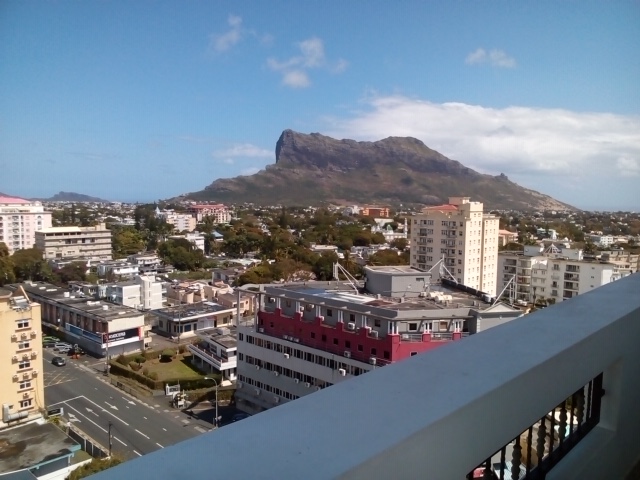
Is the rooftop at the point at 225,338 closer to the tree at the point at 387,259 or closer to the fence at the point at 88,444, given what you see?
the fence at the point at 88,444

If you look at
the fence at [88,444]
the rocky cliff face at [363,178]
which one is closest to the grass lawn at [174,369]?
the fence at [88,444]

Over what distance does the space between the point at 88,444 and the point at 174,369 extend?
3857mm

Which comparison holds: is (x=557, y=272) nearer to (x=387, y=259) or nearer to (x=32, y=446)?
(x=387, y=259)

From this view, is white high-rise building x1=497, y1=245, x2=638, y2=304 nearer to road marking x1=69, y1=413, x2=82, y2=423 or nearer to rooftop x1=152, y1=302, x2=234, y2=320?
rooftop x1=152, y1=302, x2=234, y2=320

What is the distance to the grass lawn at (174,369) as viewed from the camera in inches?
233

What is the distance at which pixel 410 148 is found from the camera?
32781 mm

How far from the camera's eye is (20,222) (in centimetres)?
1272

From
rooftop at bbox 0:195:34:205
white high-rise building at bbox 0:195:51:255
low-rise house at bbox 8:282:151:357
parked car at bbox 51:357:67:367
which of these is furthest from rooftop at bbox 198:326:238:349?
white high-rise building at bbox 0:195:51:255

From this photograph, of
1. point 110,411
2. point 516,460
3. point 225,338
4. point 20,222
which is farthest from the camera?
point 20,222

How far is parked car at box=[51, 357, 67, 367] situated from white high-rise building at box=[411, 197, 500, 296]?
22.8 ft

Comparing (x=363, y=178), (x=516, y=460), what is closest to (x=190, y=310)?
(x=516, y=460)

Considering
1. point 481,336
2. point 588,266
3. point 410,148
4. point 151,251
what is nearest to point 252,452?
point 481,336

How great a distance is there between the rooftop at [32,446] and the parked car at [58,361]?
6.94 feet

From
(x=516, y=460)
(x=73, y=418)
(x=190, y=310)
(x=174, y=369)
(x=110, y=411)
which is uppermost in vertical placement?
(x=516, y=460)
